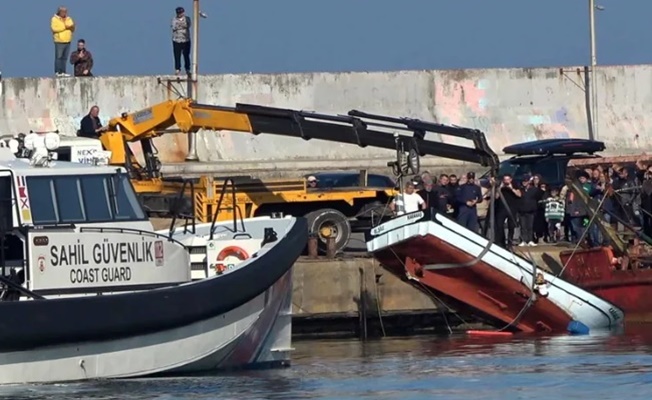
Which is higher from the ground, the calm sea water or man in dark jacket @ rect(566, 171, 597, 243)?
man in dark jacket @ rect(566, 171, 597, 243)

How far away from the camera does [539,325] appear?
996 inches

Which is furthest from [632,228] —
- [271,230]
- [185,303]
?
[185,303]

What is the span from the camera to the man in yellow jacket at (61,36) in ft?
107

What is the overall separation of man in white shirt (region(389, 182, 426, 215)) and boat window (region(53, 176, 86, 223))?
629cm

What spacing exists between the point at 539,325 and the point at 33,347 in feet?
29.5

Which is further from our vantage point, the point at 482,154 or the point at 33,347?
the point at 482,154

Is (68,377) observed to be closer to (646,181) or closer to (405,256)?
(405,256)

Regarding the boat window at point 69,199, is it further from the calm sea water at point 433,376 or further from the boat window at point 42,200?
the calm sea water at point 433,376

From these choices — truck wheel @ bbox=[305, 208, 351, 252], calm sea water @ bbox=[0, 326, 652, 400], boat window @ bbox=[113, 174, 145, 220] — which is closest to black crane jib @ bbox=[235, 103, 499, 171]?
truck wheel @ bbox=[305, 208, 351, 252]

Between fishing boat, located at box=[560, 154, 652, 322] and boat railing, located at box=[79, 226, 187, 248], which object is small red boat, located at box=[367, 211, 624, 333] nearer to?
fishing boat, located at box=[560, 154, 652, 322]

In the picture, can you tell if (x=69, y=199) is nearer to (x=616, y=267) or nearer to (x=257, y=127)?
(x=257, y=127)

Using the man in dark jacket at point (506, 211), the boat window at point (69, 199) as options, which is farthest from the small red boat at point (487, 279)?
the boat window at point (69, 199)

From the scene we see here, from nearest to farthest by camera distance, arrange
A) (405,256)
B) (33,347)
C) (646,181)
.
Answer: (33,347) → (405,256) → (646,181)

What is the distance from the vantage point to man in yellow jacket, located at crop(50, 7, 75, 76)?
107ft
